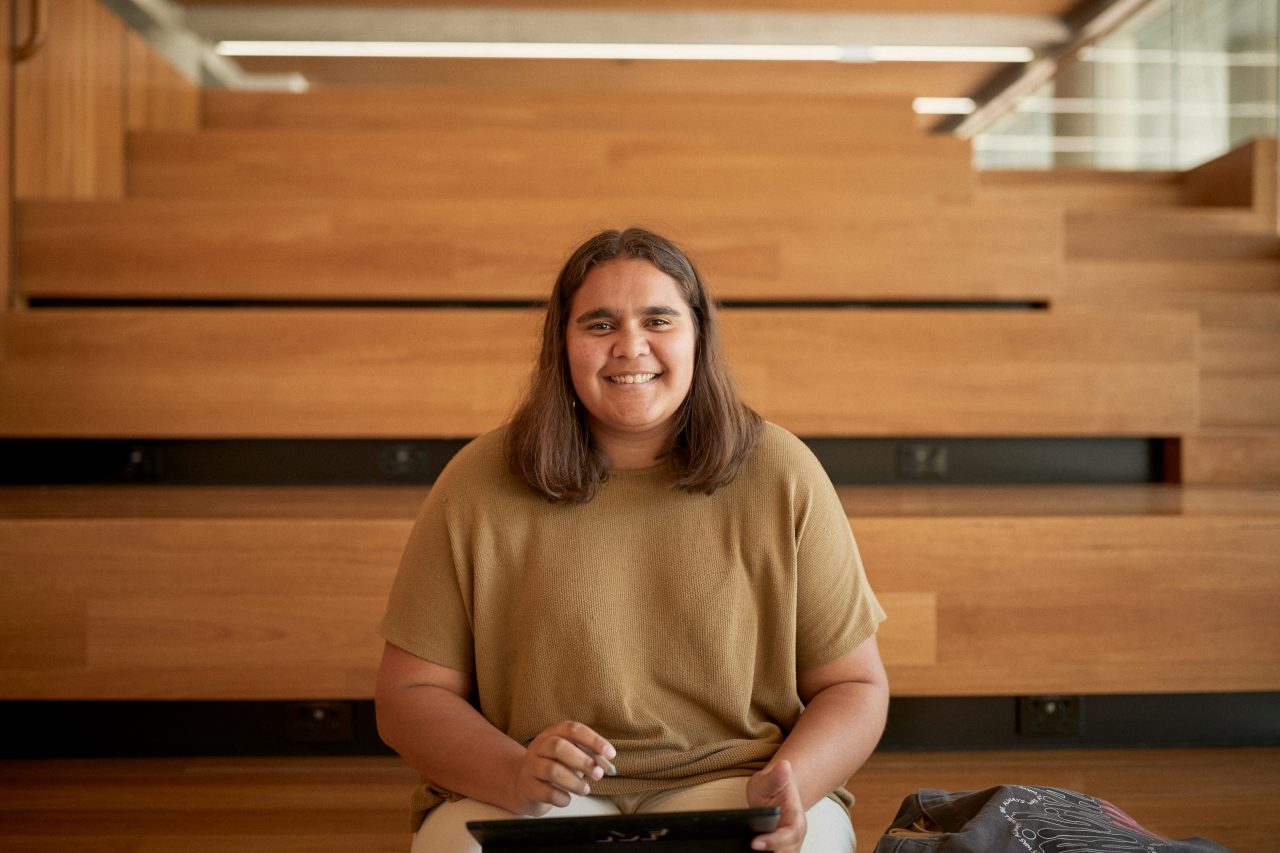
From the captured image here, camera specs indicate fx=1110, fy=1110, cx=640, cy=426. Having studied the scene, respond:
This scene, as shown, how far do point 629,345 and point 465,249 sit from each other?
1.18m

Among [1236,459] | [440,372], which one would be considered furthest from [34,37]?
[1236,459]

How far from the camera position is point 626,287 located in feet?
3.36

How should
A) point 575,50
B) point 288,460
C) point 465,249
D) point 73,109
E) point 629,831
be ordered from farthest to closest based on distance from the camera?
1. point 575,50
2. point 73,109
3. point 465,249
4. point 288,460
5. point 629,831

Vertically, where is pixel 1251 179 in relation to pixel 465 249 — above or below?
above

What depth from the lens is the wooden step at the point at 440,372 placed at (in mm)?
1953

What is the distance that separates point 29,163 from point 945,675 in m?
1.96

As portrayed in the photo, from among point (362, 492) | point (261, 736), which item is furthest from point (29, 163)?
point (261, 736)

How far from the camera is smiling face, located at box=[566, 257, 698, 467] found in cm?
102

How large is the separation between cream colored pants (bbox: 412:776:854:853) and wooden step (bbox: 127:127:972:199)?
159cm

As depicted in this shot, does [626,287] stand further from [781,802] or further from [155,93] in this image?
[155,93]

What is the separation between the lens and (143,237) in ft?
6.86

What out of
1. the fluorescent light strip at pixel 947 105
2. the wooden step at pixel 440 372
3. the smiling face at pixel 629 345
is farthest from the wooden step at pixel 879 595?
the fluorescent light strip at pixel 947 105

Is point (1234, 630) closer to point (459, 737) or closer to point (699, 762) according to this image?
point (699, 762)

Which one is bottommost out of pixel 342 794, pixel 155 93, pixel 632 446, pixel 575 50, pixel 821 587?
pixel 342 794
